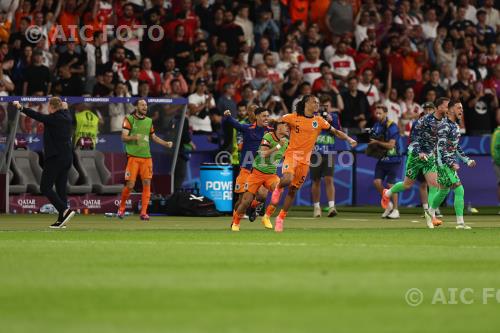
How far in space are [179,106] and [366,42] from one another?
623cm

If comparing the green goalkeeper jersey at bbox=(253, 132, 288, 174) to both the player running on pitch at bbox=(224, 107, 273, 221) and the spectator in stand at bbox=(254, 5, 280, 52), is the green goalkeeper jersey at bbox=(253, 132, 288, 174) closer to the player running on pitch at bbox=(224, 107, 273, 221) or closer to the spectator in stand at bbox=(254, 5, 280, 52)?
the player running on pitch at bbox=(224, 107, 273, 221)

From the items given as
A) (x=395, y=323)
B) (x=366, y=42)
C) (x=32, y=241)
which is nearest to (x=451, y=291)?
(x=395, y=323)

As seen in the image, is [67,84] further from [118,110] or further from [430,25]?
[430,25]

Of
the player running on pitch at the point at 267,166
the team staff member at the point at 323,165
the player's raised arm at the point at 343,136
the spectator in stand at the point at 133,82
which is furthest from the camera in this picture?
the spectator in stand at the point at 133,82

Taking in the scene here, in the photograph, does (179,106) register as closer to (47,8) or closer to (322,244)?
(47,8)

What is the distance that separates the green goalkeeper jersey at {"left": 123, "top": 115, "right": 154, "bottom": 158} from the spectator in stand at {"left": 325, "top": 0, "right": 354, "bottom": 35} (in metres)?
9.25

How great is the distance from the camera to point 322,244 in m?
18.0

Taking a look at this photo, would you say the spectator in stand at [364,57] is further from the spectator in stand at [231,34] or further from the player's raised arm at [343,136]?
the player's raised arm at [343,136]

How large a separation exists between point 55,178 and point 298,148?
4765 mm

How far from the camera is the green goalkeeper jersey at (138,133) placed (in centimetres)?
2678

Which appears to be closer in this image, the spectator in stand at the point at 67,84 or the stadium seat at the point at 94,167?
the spectator in stand at the point at 67,84

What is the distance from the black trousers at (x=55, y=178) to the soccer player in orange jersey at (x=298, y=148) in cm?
405

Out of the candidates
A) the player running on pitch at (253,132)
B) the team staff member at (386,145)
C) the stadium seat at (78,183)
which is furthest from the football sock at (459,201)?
the stadium seat at (78,183)

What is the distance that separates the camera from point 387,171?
2867 centimetres
